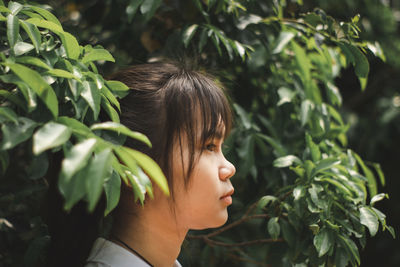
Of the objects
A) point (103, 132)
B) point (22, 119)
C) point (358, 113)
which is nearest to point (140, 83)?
point (103, 132)

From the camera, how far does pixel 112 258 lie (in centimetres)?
94

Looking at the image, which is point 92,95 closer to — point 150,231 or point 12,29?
point 12,29

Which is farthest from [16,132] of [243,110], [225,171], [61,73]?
[243,110]

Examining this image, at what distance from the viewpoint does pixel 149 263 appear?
1005 millimetres

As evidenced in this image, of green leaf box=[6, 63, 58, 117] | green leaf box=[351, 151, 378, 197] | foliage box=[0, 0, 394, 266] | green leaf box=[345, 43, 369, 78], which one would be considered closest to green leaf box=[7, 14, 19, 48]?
foliage box=[0, 0, 394, 266]

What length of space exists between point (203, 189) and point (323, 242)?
329mm

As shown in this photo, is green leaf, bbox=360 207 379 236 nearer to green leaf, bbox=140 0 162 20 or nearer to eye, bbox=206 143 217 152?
eye, bbox=206 143 217 152

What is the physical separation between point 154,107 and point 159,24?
23.4 inches

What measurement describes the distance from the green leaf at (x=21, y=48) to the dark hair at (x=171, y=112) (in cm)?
27

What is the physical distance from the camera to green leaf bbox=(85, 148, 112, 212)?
550mm

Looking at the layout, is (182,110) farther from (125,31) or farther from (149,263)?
(125,31)

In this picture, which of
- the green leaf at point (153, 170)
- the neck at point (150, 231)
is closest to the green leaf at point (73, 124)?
the green leaf at point (153, 170)

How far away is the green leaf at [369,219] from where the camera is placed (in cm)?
103

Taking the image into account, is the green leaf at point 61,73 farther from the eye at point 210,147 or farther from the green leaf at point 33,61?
the eye at point 210,147
